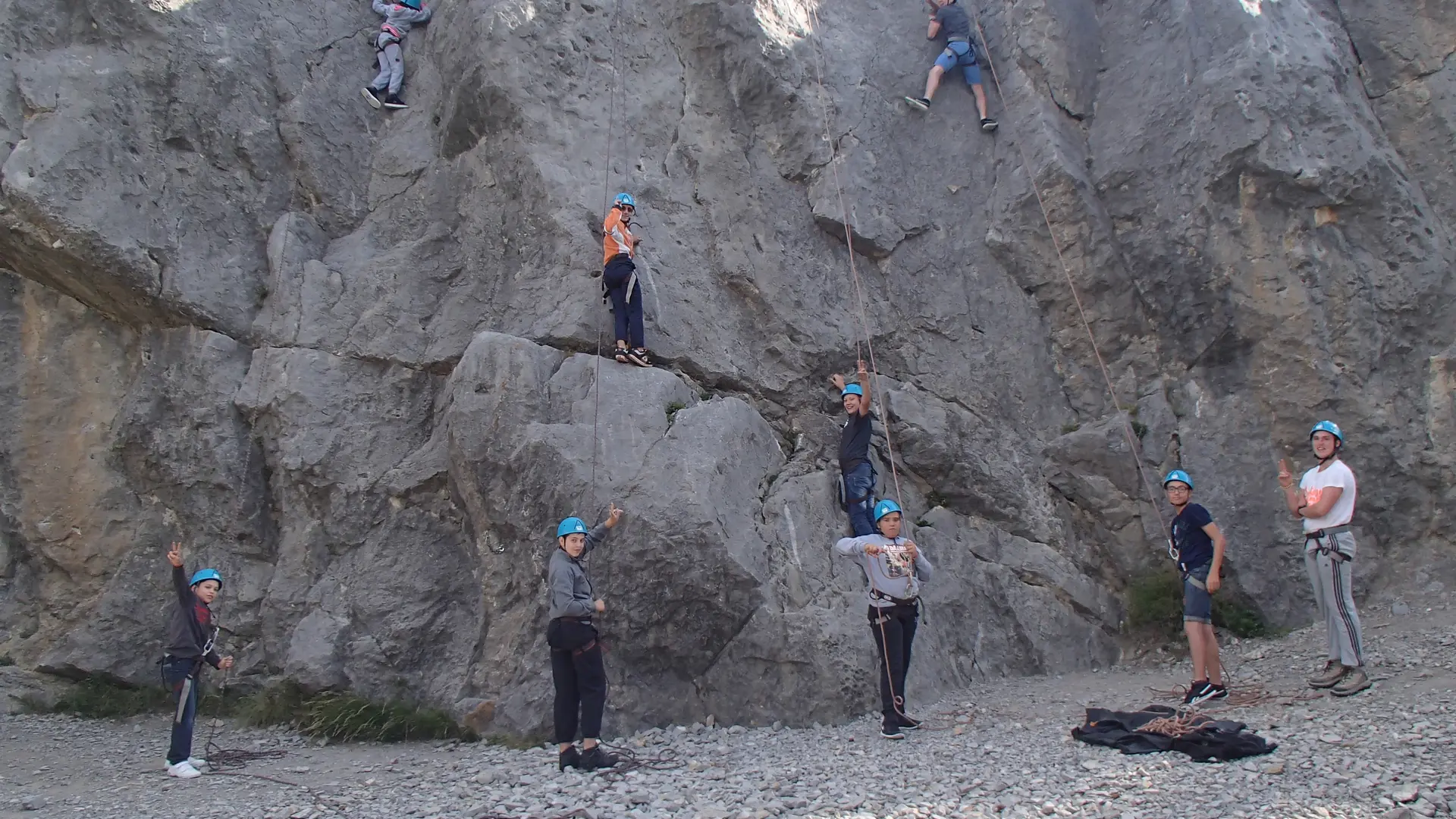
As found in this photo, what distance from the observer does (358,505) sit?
9469mm

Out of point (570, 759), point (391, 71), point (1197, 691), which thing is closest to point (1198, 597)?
point (1197, 691)

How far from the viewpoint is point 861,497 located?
9195mm

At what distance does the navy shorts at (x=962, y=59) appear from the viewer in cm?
1212

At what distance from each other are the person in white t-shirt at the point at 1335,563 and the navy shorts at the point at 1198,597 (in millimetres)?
724

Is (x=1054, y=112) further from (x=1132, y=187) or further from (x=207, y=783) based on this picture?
(x=207, y=783)

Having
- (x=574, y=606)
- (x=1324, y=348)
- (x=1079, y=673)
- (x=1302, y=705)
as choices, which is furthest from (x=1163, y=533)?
(x=574, y=606)

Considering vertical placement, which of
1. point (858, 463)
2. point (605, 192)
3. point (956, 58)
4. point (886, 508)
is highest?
point (956, 58)

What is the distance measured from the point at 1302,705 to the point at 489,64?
9.81 meters

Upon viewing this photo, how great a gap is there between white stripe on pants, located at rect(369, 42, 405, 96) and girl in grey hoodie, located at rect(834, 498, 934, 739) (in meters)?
8.41

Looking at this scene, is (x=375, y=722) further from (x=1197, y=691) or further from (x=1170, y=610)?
(x=1170, y=610)

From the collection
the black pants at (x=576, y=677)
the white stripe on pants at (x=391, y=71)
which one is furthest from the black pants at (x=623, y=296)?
the white stripe on pants at (x=391, y=71)

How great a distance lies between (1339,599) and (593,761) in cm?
550

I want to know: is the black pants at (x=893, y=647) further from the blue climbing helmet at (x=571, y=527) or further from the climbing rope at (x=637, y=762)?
the blue climbing helmet at (x=571, y=527)

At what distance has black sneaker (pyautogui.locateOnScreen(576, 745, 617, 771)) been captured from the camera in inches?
262
